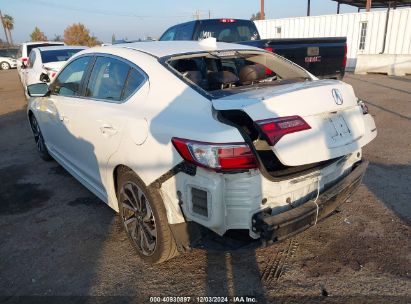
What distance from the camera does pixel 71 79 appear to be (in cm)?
406

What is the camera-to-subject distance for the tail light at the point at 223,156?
86.4 inches

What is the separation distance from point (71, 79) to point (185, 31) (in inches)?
194

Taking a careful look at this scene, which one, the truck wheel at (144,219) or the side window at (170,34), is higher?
the side window at (170,34)

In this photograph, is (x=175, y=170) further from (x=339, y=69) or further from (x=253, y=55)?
(x=339, y=69)

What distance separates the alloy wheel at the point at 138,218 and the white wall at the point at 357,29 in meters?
17.7

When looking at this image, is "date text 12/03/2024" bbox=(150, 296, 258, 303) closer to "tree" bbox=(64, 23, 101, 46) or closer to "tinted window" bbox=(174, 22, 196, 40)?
"tinted window" bbox=(174, 22, 196, 40)

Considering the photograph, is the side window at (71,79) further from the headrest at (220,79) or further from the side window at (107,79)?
the headrest at (220,79)

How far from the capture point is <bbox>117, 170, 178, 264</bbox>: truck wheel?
8.59ft

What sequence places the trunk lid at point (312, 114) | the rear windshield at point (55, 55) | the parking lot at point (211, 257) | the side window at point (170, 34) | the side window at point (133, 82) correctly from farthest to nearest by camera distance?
the rear windshield at point (55, 55) → the side window at point (170, 34) → the side window at point (133, 82) → the parking lot at point (211, 257) → the trunk lid at point (312, 114)

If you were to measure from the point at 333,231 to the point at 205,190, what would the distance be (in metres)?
1.75

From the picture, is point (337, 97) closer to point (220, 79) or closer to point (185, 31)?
point (220, 79)

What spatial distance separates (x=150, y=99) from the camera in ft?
9.04

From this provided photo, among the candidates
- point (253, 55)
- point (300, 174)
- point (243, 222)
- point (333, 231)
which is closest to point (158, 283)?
point (243, 222)

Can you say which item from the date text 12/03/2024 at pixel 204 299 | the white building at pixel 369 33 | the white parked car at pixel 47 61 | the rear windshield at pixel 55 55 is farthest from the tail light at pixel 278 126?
the white building at pixel 369 33
